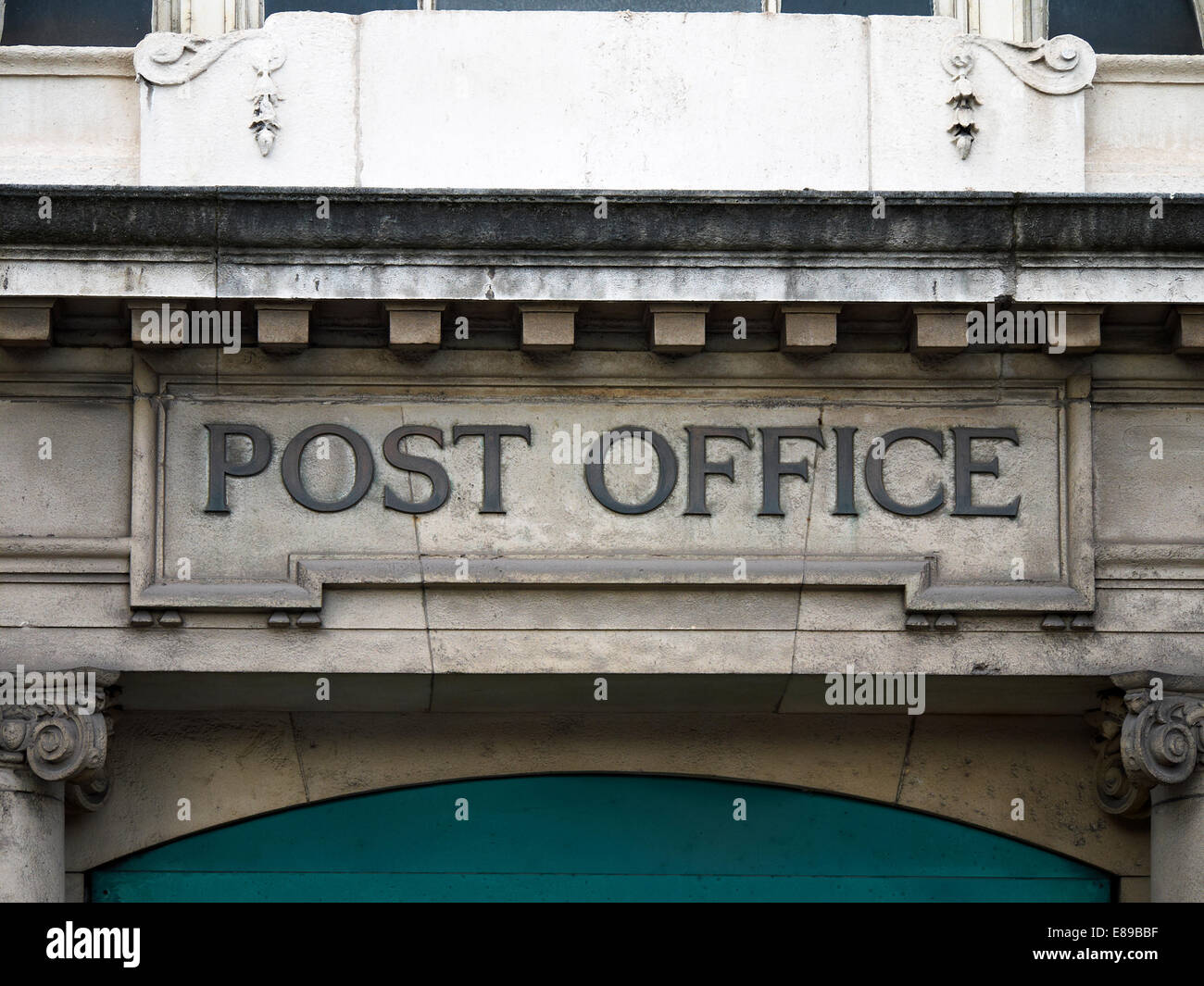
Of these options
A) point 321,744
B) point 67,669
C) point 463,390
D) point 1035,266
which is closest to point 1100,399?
point 1035,266

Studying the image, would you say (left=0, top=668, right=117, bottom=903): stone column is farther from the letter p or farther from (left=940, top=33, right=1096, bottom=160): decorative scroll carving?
(left=940, top=33, right=1096, bottom=160): decorative scroll carving

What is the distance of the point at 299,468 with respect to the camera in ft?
32.8

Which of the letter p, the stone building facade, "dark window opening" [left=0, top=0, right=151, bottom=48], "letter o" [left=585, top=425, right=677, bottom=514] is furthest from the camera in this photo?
"dark window opening" [left=0, top=0, right=151, bottom=48]

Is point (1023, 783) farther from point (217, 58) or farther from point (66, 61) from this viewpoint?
point (66, 61)

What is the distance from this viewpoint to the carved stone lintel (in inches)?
385

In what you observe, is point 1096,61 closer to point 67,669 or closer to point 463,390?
point 463,390

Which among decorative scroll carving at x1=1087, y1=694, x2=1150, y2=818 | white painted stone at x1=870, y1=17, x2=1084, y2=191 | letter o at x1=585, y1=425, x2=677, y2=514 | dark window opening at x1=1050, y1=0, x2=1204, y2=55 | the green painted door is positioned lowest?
the green painted door

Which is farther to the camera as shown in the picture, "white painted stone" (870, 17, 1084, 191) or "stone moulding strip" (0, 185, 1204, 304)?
"white painted stone" (870, 17, 1084, 191)

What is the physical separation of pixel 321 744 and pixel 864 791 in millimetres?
2951

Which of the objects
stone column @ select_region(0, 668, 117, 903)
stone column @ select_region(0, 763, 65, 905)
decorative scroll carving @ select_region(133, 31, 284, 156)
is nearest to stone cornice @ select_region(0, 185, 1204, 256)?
decorative scroll carving @ select_region(133, 31, 284, 156)

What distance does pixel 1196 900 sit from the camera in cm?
972

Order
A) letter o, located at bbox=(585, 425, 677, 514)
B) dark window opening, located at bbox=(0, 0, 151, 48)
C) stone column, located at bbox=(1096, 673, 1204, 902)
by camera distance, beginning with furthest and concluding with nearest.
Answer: dark window opening, located at bbox=(0, 0, 151, 48), letter o, located at bbox=(585, 425, 677, 514), stone column, located at bbox=(1096, 673, 1204, 902)

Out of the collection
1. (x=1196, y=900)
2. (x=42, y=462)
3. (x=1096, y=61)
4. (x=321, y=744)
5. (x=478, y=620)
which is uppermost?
(x=1096, y=61)

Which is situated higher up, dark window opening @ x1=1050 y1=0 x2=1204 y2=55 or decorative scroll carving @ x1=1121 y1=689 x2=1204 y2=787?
dark window opening @ x1=1050 y1=0 x2=1204 y2=55
